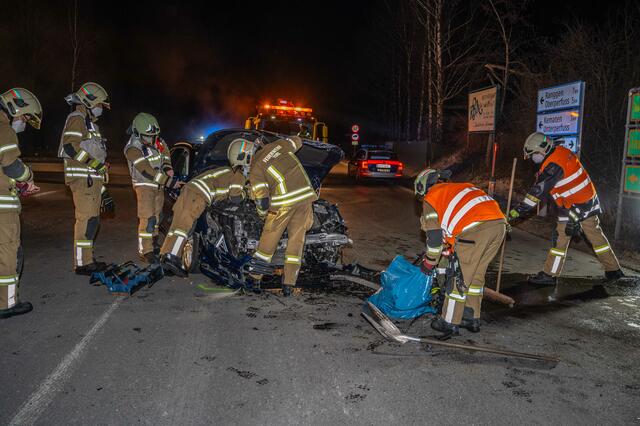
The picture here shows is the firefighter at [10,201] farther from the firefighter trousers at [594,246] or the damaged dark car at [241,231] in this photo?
the firefighter trousers at [594,246]

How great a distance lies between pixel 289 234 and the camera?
545cm

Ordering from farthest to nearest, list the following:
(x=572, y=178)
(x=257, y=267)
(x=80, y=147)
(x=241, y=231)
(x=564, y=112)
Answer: (x=564, y=112)
(x=572, y=178)
(x=80, y=147)
(x=241, y=231)
(x=257, y=267)

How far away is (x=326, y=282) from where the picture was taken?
19.5 ft

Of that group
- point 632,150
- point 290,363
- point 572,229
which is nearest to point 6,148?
point 290,363

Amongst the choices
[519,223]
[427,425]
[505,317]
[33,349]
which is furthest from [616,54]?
[33,349]

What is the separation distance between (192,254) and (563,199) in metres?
4.68

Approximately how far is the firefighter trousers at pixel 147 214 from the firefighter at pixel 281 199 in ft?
5.90

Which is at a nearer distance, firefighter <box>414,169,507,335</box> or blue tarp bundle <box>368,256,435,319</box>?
firefighter <box>414,169,507,335</box>

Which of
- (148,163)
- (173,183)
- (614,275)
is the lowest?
(614,275)

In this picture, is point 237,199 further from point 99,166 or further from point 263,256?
point 99,166

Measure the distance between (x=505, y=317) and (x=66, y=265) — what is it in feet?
17.7

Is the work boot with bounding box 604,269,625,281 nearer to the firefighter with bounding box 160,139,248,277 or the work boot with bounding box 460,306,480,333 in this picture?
the work boot with bounding box 460,306,480,333

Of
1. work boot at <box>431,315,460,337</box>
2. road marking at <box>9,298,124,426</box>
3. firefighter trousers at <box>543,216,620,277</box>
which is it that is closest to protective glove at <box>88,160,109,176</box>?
road marking at <box>9,298,124,426</box>

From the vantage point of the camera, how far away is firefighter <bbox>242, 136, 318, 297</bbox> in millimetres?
5227
